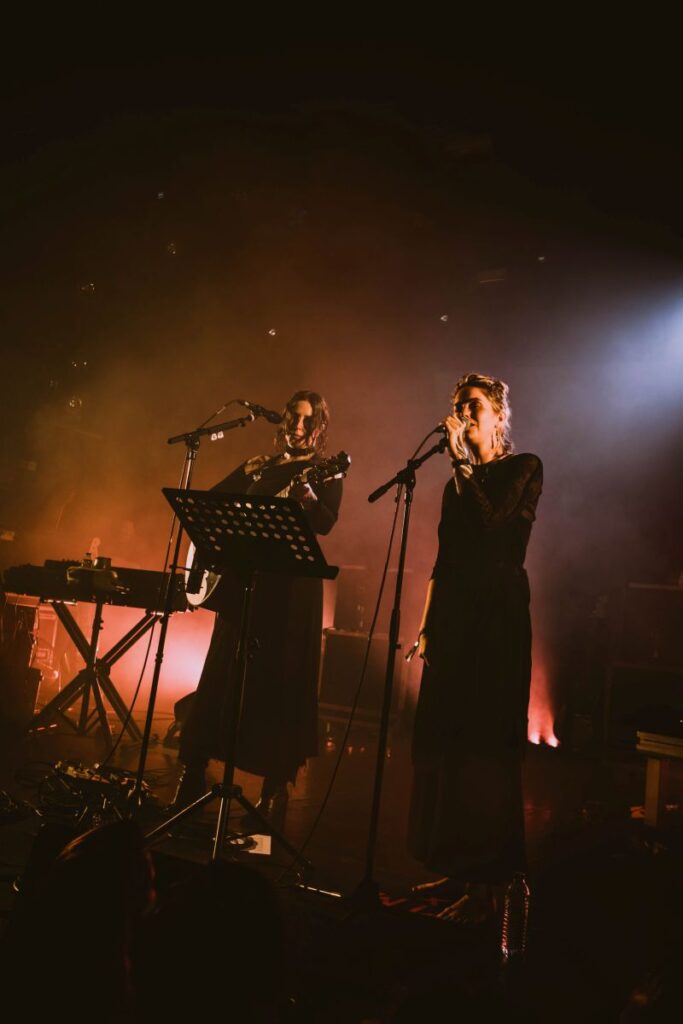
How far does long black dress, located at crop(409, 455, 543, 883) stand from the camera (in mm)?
2807

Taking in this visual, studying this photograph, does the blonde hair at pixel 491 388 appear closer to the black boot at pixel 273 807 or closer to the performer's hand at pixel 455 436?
the performer's hand at pixel 455 436

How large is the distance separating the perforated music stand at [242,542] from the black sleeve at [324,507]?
1.08m

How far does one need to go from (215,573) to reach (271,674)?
69 centimetres

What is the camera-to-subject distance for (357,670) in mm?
8461

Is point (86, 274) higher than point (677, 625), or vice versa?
point (86, 274)

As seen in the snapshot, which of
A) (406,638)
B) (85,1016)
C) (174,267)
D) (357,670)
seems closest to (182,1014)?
(85,1016)

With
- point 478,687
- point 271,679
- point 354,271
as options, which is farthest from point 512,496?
point 354,271

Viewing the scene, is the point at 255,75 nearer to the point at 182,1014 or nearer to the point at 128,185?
the point at 128,185

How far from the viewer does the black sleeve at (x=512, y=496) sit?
9.66ft

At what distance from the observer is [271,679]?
12.8 ft

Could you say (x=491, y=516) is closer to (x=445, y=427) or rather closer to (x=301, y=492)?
(x=445, y=427)

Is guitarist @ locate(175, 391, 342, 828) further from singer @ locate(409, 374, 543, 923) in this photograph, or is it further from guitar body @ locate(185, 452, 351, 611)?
singer @ locate(409, 374, 543, 923)

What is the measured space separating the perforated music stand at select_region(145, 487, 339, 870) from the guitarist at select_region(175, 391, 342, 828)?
79 cm

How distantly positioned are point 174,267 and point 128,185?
1.34 m
